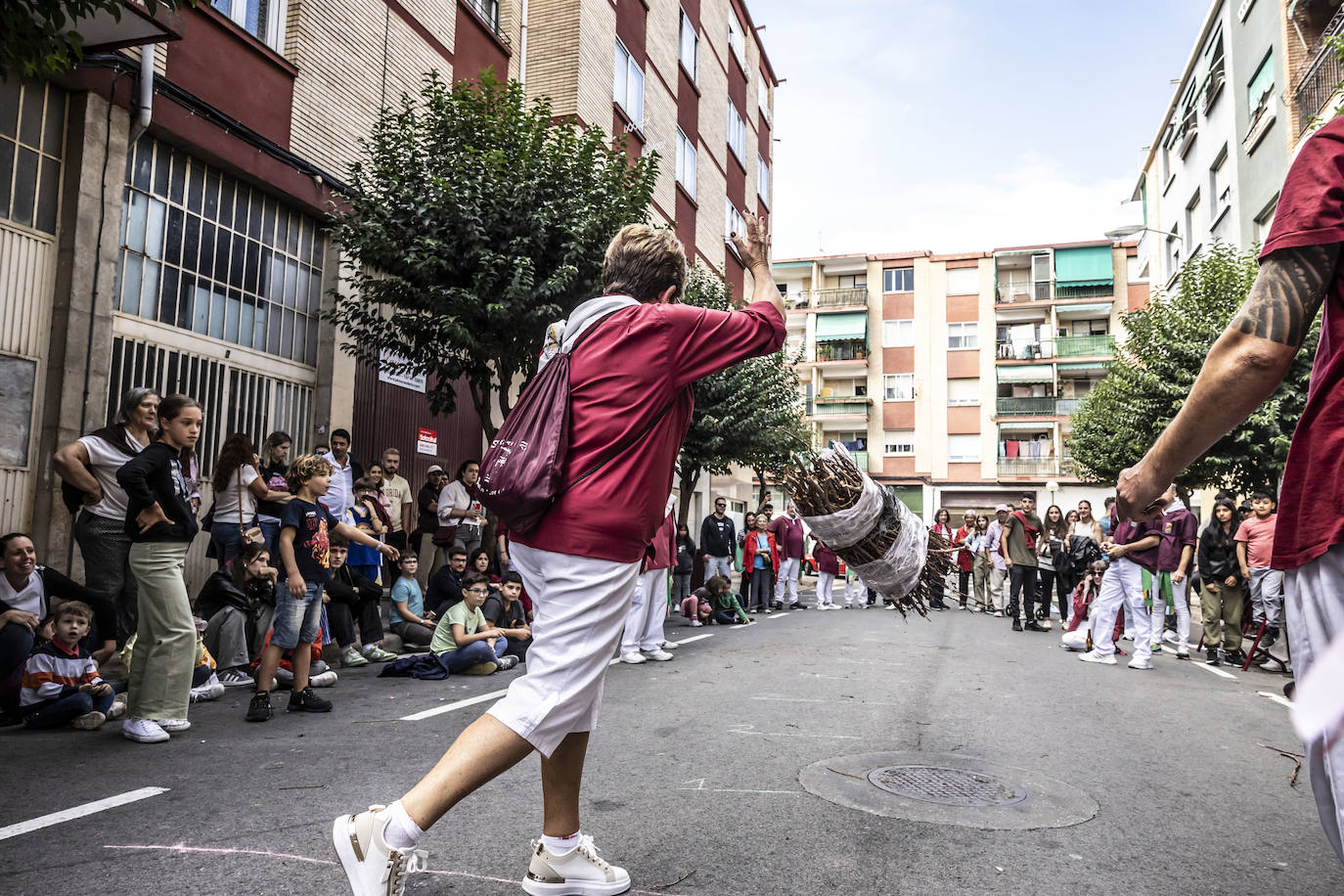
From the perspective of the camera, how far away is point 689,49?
25.8 m

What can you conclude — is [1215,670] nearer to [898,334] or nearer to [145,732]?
[145,732]

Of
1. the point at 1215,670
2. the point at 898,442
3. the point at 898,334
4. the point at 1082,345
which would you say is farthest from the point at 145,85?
the point at 1082,345

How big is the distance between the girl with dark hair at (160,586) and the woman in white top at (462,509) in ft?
19.6

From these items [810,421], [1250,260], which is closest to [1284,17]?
[1250,260]

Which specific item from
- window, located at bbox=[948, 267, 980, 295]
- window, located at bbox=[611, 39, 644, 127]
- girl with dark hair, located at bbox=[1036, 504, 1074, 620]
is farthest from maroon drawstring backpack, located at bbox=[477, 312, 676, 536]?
window, located at bbox=[948, 267, 980, 295]

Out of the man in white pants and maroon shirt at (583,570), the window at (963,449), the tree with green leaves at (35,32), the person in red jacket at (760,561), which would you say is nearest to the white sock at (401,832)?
the man in white pants and maroon shirt at (583,570)

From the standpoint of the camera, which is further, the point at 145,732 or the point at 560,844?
the point at 145,732

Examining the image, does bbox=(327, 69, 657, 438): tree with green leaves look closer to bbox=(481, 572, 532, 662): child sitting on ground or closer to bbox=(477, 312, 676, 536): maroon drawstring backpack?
bbox=(481, 572, 532, 662): child sitting on ground

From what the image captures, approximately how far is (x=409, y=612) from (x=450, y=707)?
11.8 ft

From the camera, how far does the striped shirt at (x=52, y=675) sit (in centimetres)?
549

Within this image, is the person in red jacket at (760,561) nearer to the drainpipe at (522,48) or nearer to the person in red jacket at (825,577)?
the person in red jacket at (825,577)

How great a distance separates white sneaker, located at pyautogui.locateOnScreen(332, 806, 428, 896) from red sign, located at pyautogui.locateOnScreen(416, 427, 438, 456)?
1223 cm

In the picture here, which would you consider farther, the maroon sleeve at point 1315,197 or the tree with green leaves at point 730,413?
the tree with green leaves at point 730,413

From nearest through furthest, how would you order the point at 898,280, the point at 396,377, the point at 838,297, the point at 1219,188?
the point at 396,377 → the point at 1219,188 → the point at 898,280 → the point at 838,297
